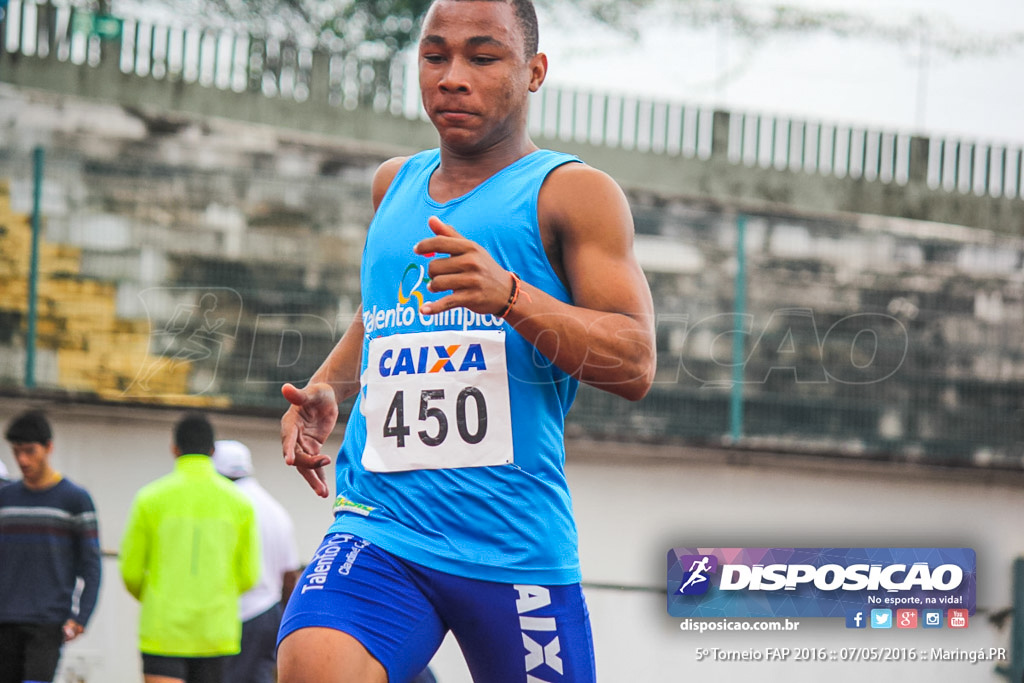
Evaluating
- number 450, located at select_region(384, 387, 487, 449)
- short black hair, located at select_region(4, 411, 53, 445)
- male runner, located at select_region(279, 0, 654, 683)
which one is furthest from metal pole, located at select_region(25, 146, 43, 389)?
number 450, located at select_region(384, 387, 487, 449)

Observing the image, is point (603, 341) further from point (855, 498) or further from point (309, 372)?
point (855, 498)

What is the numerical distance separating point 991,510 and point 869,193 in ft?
9.42

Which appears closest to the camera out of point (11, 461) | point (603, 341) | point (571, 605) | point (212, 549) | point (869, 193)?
point (603, 341)

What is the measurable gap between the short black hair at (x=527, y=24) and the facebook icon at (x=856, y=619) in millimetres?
6596

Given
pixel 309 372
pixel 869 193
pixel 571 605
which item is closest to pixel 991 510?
pixel 869 193

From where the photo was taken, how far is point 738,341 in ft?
30.9

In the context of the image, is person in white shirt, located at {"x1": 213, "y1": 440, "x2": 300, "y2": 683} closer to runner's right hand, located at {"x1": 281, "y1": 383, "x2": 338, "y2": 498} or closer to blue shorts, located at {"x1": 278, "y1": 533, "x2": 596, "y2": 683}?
runner's right hand, located at {"x1": 281, "y1": 383, "x2": 338, "y2": 498}

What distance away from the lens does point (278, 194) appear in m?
8.94

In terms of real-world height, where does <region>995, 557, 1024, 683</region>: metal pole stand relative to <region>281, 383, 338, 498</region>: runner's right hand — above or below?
below

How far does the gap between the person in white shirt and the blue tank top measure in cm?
428

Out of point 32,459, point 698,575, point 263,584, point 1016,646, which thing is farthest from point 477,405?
point 1016,646

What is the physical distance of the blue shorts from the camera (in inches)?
103

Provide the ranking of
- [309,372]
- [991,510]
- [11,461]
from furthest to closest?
1. [991,510]
2. [309,372]
3. [11,461]

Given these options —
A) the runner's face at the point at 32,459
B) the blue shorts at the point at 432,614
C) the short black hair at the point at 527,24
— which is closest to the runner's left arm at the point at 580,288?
the short black hair at the point at 527,24
